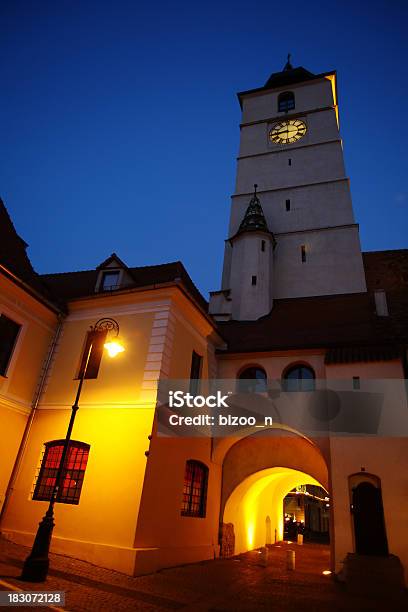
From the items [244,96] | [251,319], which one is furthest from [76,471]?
[244,96]

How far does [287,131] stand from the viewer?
103ft

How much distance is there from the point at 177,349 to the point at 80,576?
6.91m

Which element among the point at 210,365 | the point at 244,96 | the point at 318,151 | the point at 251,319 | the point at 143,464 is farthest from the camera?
the point at 244,96

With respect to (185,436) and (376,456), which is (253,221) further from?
(376,456)

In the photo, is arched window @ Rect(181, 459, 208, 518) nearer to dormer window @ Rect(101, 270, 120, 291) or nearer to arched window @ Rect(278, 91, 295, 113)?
dormer window @ Rect(101, 270, 120, 291)

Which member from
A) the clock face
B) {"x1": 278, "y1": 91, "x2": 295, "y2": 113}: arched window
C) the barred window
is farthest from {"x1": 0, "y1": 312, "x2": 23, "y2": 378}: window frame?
{"x1": 278, "y1": 91, "x2": 295, "y2": 113}: arched window

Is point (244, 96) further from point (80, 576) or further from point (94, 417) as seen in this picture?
point (80, 576)

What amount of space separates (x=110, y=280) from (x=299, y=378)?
8.70 meters

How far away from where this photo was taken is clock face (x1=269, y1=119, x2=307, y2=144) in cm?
3083

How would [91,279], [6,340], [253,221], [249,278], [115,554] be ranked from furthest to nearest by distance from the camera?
[253,221] → [249,278] → [91,279] → [6,340] → [115,554]

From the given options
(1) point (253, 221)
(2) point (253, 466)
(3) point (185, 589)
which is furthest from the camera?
(1) point (253, 221)

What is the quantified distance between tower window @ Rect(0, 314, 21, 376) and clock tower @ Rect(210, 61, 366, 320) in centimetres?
1065

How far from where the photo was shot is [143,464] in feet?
35.6

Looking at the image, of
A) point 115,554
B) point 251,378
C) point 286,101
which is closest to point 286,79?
point 286,101
